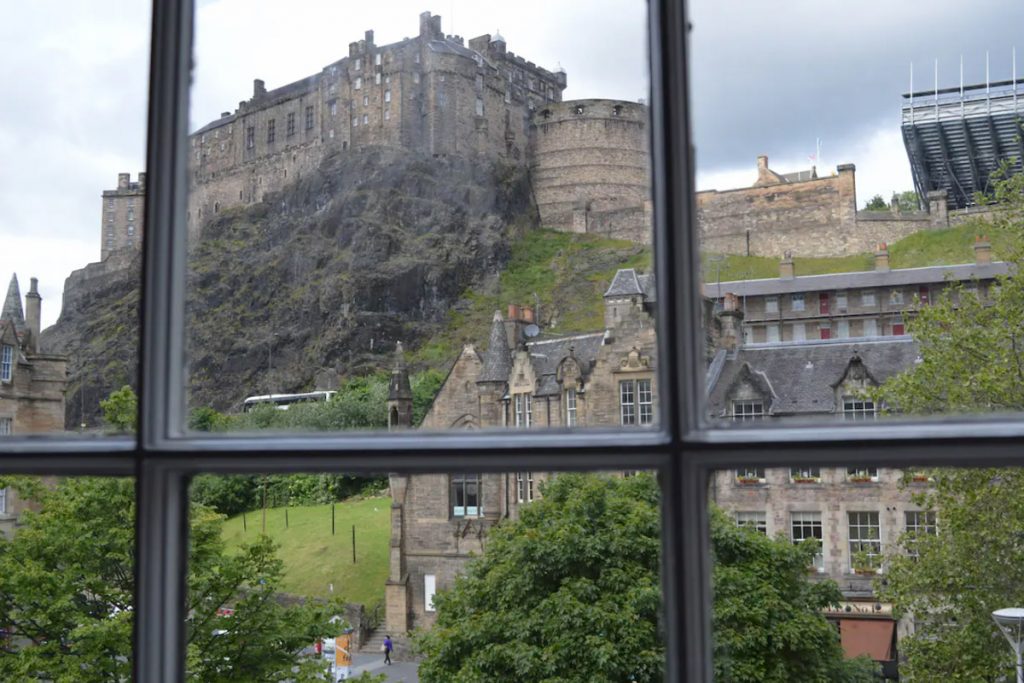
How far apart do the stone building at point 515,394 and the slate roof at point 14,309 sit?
18.2 inches

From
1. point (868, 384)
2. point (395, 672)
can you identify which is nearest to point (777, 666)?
point (868, 384)

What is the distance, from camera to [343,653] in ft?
6.84

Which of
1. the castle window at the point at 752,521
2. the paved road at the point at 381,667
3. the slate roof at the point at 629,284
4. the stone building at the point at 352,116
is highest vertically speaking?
the stone building at the point at 352,116

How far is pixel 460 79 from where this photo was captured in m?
1.74

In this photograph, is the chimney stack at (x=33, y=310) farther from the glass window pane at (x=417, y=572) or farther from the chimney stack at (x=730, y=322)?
the chimney stack at (x=730, y=322)

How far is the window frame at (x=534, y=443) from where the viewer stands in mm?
667

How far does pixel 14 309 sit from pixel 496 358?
0.83 metres

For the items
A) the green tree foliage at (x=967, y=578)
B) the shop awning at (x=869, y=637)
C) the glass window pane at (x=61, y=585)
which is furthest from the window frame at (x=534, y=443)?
the green tree foliage at (x=967, y=578)

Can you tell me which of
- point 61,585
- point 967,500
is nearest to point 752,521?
point 967,500

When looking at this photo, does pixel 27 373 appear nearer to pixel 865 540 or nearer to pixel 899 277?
pixel 865 540

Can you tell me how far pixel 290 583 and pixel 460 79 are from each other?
1070 millimetres

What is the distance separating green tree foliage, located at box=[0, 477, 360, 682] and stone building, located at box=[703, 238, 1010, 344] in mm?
762

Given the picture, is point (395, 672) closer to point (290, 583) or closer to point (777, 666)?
point (290, 583)

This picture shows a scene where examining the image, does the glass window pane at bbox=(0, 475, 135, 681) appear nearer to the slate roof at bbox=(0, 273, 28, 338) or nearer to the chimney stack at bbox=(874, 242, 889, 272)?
the slate roof at bbox=(0, 273, 28, 338)
